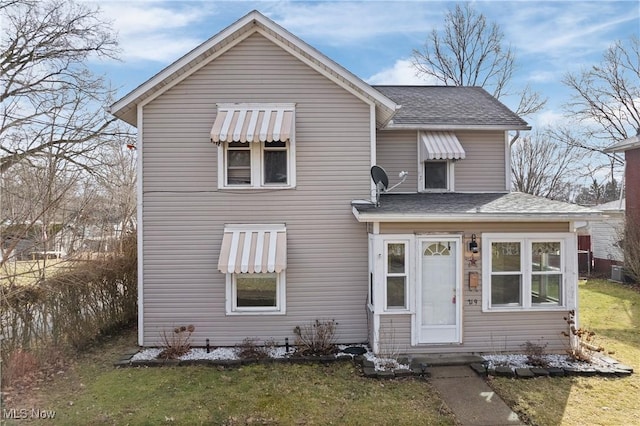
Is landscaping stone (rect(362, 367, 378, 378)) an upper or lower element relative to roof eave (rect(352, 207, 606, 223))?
lower

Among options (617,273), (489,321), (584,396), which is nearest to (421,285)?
(489,321)

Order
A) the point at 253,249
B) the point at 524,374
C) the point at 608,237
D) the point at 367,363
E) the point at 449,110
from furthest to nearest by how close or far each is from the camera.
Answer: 1. the point at 608,237
2. the point at 449,110
3. the point at 253,249
4. the point at 367,363
5. the point at 524,374

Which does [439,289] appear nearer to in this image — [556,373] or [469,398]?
[469,398]

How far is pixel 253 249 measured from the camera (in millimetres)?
10547

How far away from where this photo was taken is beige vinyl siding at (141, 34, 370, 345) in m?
11.1

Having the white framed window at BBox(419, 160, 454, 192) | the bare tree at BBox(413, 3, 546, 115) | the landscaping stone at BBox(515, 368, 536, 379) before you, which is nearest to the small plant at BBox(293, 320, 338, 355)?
the landscaping stone at BBox(515, 368, 536, 379)

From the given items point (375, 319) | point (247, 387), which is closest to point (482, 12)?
point (375, 319)

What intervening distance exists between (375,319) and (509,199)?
592 cm

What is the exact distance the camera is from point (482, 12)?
31578mm

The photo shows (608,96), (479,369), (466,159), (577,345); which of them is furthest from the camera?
Result: (608,96)

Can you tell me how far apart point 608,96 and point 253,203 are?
3734 centimetres

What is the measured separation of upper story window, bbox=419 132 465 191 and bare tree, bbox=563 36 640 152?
28.6 m

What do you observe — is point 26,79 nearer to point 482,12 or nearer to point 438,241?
point 438,241

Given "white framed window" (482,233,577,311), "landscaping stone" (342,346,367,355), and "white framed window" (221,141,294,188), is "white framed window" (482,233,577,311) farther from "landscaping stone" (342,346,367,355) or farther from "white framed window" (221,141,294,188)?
"white framed window" (221,141,294,188)
